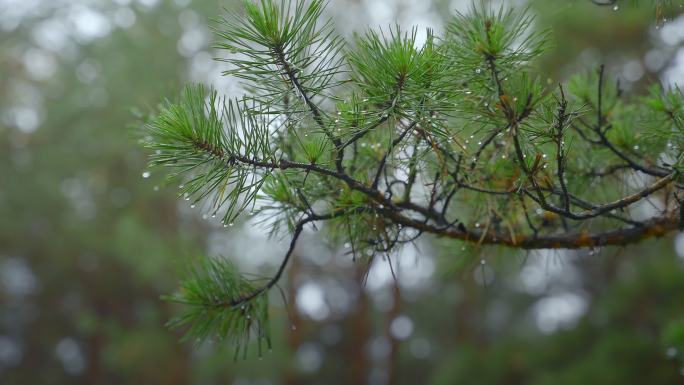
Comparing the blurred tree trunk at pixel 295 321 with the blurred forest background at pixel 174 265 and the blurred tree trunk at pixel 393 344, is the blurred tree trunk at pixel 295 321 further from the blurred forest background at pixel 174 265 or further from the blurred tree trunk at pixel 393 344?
the blurred tree trunk at pixel 393 344

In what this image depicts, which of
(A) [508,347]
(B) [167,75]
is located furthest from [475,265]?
(B) [167,75]

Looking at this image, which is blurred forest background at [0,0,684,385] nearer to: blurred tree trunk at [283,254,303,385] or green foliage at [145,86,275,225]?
blurred tree trunk at [283,254,303,385]

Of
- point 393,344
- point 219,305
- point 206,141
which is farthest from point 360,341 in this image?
point 206,141

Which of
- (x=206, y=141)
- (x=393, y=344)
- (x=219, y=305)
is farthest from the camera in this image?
(x=393, y=344)

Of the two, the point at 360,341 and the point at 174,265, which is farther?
the point at 360,341

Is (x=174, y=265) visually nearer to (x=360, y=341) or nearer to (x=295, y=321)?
(x=295, y=321)

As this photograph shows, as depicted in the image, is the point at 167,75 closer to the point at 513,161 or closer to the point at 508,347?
the point at 508,347

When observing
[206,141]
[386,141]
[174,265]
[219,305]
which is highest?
[174,265]

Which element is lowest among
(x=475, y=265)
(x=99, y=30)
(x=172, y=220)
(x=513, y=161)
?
(x=475, y=265)
